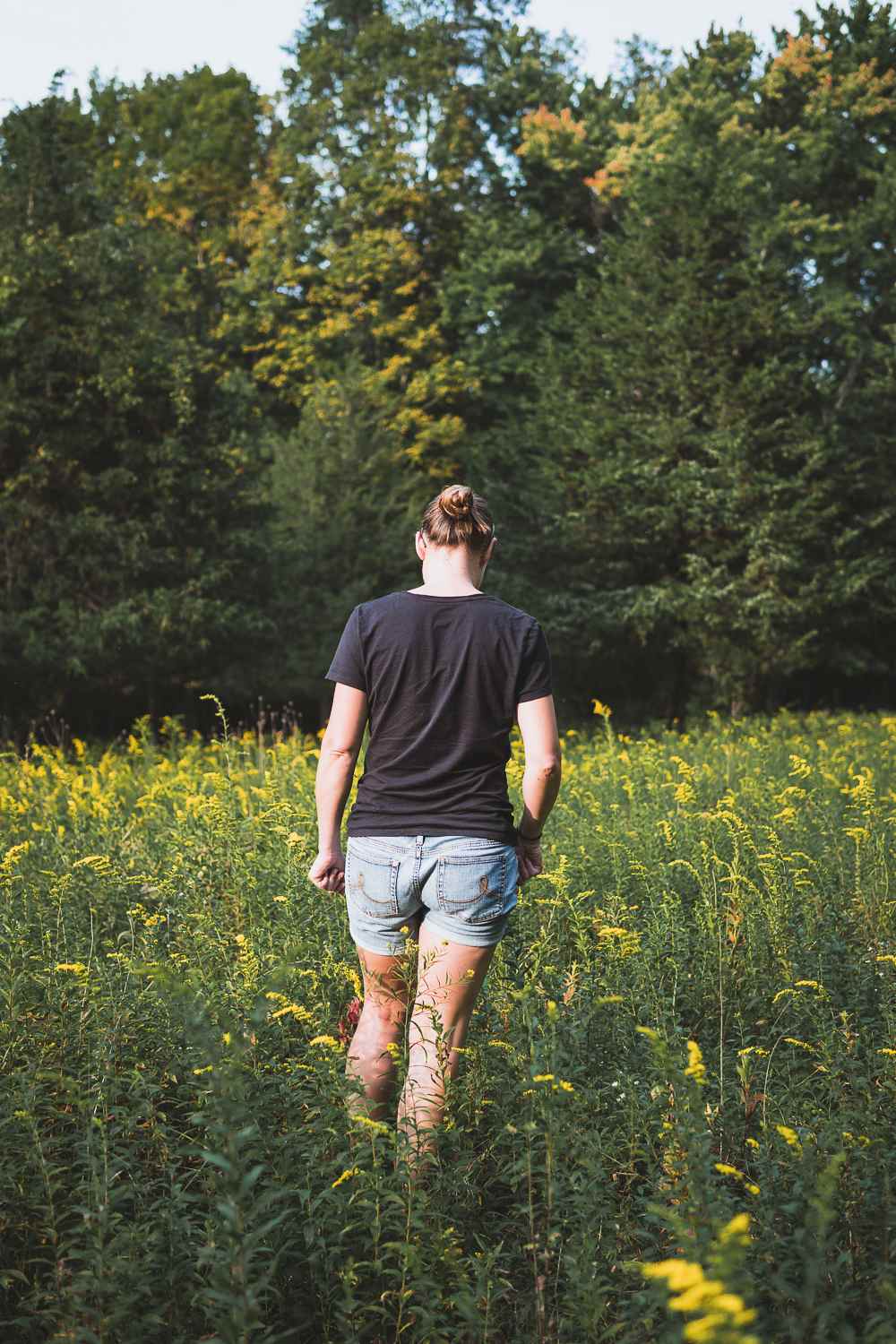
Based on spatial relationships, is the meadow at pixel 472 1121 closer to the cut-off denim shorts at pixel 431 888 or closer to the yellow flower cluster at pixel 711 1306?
the yellow flower cluster at pixel 711 1306

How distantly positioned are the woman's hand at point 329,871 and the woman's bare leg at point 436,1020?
0.40 meters

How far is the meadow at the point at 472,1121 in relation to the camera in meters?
2.54

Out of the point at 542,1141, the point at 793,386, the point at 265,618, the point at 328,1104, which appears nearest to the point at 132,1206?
the point at 328,1104

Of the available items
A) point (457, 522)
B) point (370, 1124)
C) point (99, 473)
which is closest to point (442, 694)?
point (457, 522)

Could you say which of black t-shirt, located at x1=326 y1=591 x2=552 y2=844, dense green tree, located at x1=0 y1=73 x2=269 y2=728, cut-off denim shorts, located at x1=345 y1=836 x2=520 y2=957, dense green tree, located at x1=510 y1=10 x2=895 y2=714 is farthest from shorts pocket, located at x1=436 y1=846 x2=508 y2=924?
dense green tree, located at x1=510 y1=10 x2=895 y2=714

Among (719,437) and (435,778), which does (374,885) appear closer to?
(435,778)

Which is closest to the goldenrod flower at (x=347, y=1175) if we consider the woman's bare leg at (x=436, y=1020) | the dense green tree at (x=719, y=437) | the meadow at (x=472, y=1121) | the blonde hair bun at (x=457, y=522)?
the meadow at (x=472, y=1121)

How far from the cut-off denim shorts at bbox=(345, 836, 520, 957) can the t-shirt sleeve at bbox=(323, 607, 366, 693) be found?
0.47 m

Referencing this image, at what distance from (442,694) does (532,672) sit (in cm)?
28

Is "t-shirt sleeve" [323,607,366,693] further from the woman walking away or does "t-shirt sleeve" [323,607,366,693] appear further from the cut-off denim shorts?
the cut-off denim shorts

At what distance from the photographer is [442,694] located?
11.3 ft

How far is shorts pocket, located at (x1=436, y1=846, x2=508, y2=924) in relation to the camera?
3301mm

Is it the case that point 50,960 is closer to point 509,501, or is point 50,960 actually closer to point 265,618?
point 265,618

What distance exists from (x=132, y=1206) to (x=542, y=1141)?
4.00ft
